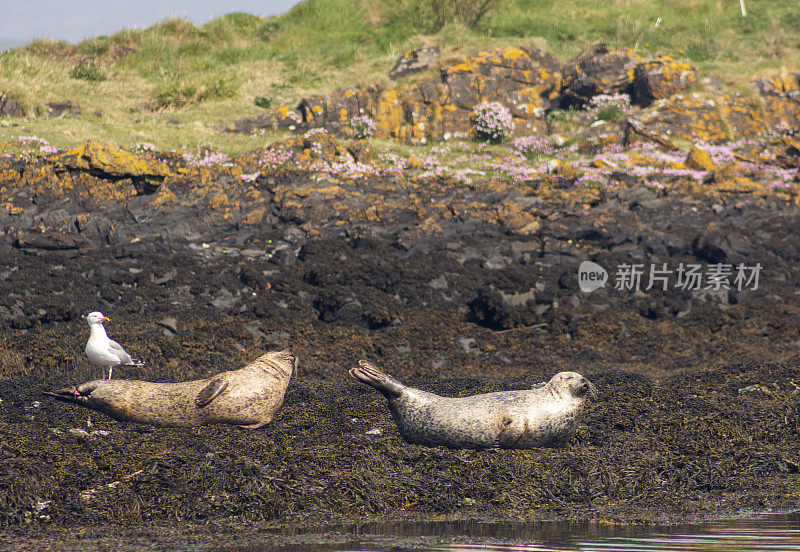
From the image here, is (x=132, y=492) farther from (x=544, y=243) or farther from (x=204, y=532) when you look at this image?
(x=544, y=243)

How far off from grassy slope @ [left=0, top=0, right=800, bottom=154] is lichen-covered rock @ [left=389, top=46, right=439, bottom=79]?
67 cm

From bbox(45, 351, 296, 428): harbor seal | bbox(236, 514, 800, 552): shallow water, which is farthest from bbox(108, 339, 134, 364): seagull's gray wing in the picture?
bbox(236, 514, 800, 552): shallow water

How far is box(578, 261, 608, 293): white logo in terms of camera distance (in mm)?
16984

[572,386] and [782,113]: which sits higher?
[782,113]

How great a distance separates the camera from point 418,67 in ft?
101

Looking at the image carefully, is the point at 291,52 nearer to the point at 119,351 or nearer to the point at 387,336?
the point at 387,336

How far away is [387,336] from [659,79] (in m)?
21.3

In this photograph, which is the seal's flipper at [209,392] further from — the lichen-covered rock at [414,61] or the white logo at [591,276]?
the lichen-covered rock at [414,61]

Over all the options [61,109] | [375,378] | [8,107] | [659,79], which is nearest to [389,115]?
[659,79]

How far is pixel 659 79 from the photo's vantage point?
99.9ft

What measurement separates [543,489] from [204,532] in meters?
2.89

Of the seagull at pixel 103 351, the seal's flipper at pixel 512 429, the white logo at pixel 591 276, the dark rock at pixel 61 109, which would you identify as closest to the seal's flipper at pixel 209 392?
the seagull at pixel 103 351

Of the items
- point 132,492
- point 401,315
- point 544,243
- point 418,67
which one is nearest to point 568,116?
point 418,67

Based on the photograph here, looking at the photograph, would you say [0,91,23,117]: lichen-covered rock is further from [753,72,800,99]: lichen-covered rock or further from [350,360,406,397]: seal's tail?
[753,72,800,99]: lichen-covered rock
